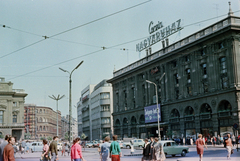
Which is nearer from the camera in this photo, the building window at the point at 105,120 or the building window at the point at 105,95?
the building window at the point at 105,120

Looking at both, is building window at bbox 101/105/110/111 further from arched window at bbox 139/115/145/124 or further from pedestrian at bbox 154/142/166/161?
pedestrian at bbox 154/142/166/161

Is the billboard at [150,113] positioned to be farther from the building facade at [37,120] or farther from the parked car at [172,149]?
the building facade at [37,120]

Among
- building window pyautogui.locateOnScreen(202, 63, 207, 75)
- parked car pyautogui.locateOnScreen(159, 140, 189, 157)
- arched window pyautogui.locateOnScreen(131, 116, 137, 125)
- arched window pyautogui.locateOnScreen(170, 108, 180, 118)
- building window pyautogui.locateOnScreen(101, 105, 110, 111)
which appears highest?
Answer: building window pyautogui.locateOnScreen(202, 63, 207, 75)

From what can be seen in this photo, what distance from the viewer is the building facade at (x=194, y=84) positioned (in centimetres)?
4919

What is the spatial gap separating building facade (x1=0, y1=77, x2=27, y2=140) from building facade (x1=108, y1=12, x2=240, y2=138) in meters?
41.8

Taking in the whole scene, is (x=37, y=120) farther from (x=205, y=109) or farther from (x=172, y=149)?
(x=172, y=149)

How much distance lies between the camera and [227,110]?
49250mm

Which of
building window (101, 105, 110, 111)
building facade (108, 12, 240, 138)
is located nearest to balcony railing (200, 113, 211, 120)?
building facade (108, 12, 240, 138)

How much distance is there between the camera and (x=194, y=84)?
188 ft

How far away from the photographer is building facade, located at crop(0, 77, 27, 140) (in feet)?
331

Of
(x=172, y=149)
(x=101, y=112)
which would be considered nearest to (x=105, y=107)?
(x=101, y=112)

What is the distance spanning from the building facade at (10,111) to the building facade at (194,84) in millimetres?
41774

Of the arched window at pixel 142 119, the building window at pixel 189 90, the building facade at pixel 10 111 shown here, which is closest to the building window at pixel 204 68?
the building window at pixel 189 90

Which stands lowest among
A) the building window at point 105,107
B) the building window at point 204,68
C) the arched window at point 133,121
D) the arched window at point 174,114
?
the arched window at point 133,121
